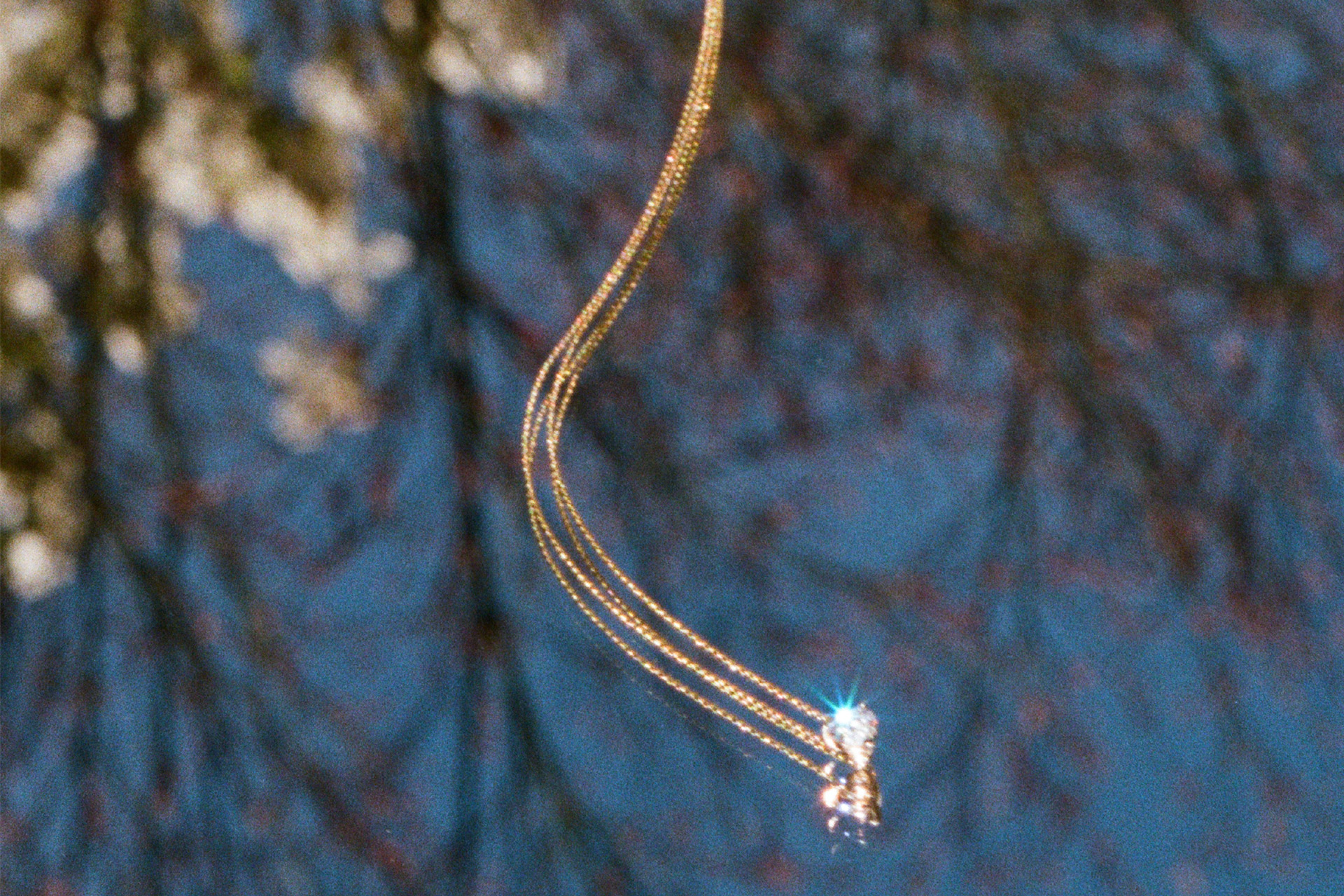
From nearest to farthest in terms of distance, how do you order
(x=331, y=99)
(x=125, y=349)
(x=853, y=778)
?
(x=853, y=778) → (x=125, y=349) → (x=331, y=99)

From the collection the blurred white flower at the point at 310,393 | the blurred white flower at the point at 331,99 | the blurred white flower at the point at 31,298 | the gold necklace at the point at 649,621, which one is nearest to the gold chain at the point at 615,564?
the gold necklace at the point at 649,621

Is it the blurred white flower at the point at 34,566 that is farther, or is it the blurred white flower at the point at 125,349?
the blurred white flower at the point at 125,349

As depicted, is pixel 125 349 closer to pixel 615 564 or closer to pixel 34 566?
pixel 34 566

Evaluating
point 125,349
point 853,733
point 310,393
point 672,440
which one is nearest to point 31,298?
point 125,349

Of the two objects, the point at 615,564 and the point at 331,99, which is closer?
the point at 615,564

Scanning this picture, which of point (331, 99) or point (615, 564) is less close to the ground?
point (331, 99)

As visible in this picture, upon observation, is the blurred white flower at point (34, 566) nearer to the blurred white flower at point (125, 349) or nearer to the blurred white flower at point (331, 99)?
the blurred white flower at point (125, 349)

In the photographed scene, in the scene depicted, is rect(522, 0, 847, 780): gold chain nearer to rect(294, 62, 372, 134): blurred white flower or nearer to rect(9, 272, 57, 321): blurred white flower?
rect(294, 62, 372, 134): blurred white flower
